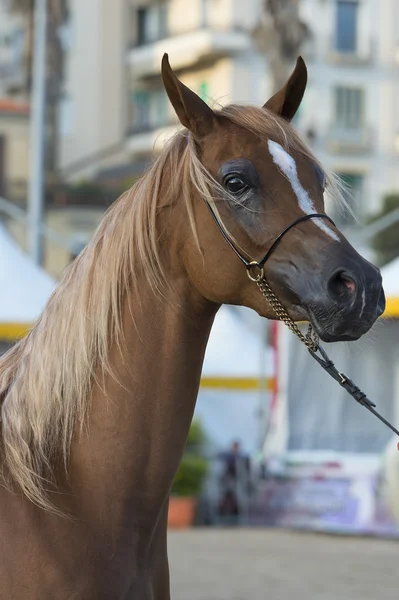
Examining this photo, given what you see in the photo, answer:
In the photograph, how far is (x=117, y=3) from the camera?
44.6 meters

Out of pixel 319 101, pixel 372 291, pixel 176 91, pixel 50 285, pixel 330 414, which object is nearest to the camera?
pixel 372 291

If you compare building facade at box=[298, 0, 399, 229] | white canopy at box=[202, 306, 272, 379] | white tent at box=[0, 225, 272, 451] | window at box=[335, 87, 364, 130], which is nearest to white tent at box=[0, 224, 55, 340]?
white tent at box=[0, 225, 272, 451]

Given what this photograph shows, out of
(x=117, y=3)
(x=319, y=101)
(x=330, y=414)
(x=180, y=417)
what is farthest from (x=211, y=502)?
(x=117, y=3)

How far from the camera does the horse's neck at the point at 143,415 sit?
10.2 feet

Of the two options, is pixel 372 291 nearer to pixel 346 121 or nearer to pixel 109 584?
pixel 109 584

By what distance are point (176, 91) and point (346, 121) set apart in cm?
3843

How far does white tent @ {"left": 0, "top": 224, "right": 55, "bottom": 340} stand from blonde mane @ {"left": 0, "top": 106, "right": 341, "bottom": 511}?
9.68 m

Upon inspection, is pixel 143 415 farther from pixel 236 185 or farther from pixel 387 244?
pixel 387 244

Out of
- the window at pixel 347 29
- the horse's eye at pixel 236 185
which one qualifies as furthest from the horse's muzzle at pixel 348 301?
the window at pixel 347 29

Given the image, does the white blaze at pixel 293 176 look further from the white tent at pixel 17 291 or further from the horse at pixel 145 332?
the white tent at pixel 17 291

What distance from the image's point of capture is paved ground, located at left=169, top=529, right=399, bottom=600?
30.1ft

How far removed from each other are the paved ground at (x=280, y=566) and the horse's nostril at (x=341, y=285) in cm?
629

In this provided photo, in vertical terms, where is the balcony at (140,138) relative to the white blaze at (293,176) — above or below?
above

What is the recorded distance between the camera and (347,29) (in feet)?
134
